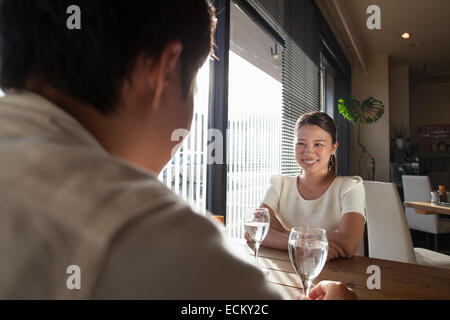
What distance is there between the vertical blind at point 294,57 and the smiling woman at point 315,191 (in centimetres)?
115

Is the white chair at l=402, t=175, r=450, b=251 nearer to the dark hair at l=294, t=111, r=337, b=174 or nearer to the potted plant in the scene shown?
the potted plant

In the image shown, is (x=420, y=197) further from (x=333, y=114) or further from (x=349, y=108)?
(x=333, y=114)

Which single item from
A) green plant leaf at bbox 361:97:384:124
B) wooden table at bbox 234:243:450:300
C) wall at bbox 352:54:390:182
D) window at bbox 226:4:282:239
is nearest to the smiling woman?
wooden table at bbox 234:243:450:300

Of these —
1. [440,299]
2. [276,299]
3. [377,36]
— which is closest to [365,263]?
[440,299]

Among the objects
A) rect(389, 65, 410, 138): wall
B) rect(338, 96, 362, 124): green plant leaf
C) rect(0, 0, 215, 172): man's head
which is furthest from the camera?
rect(389, 65, 410, 138): wall

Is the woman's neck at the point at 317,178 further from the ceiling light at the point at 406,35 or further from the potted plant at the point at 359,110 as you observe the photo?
the ceiling light at the point at 406,35

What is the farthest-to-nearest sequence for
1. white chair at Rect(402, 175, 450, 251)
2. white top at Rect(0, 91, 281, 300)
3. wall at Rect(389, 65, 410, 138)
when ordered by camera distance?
wall at Rect(389, 65, 410, 138)
white chair at Rect(402, 175, 450, 251)
white top at Rect(0, 91, 281, 300)

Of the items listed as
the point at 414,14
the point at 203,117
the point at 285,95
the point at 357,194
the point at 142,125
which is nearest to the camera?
the point at 142,125

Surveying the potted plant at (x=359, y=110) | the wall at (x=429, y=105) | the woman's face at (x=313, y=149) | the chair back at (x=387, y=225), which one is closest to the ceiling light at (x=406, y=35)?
the potted plant at (x=359, y=110)

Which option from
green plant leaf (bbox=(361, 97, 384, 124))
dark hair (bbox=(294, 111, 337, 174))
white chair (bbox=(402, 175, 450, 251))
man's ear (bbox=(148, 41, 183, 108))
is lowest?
white chair (bbox=(402, 175, 450, 251))

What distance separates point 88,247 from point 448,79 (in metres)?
9.26

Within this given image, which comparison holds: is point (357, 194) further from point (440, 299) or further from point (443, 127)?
point (443, 127)

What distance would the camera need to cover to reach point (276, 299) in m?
0.26

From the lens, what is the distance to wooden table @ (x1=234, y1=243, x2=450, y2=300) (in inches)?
31.5
